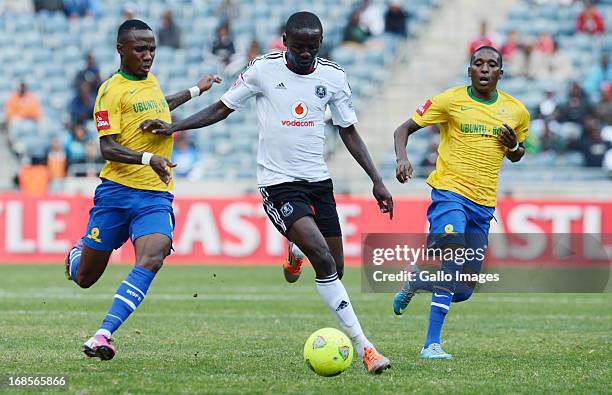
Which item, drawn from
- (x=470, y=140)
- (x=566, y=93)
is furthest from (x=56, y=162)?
(x=470, y=140)

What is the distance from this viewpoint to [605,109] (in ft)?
78.4

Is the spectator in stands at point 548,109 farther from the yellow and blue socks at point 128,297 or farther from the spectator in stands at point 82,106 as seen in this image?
Answer: the yellow and blue socks at point 128,297

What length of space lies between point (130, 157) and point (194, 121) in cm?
58

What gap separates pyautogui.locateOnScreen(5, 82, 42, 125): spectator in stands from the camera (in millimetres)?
24719

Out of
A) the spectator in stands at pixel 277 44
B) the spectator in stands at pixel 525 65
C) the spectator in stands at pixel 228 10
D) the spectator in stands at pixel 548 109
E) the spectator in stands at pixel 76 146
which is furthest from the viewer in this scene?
the spectator in stands at pixel 228 10

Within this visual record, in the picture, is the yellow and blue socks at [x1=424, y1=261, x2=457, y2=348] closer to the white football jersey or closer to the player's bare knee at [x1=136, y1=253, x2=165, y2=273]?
the white football jersey

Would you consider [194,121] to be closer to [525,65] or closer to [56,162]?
[56,162]

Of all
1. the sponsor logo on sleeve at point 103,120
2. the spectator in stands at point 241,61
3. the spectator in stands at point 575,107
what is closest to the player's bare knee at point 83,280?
the sponsor logo on sleeve at point 103,120

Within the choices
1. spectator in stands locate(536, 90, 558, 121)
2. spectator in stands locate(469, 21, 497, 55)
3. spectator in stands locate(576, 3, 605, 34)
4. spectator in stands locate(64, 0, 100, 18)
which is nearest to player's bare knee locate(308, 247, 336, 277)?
spectator in stands locate(536, 90, 558, 121)

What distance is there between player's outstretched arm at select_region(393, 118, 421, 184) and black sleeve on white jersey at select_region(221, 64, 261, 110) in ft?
4.20

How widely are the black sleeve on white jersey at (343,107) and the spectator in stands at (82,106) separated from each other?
53.0 ft

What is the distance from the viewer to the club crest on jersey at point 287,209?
8.71 metres

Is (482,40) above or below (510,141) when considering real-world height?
above

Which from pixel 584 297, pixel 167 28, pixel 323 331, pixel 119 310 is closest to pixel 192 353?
pixel 119 310
